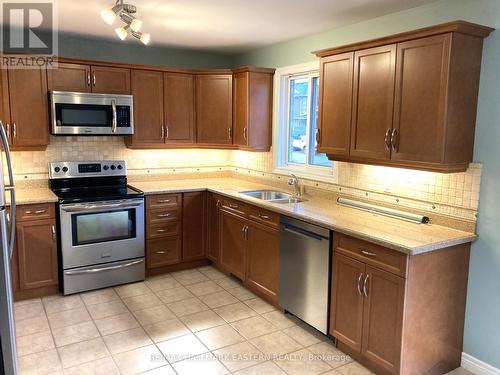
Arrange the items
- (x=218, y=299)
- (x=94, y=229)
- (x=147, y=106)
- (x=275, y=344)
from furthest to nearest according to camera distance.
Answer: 1. (x=147, y=106)
2. (x=94, y=229)
3. (x=218, y=299)
4. (x=275, y=344)

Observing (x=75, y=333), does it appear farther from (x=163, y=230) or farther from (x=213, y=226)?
(x=213, y=226)

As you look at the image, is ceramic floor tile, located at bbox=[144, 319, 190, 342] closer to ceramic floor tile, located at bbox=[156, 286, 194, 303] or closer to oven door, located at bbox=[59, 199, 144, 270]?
ceramic floor tile, located at bbox=[156, 286, 194, 303]

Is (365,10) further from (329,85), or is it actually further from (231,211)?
(231,211)

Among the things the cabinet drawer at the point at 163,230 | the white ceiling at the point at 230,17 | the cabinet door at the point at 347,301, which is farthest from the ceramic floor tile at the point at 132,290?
the white ceiling at the point at 230,17

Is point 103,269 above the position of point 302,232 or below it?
below

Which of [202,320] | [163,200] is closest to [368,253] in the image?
[202,320]

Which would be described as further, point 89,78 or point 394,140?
point 89,78

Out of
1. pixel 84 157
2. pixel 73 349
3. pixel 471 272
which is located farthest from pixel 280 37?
pixel 73 349

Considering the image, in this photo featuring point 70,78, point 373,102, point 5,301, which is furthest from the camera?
point 70,78

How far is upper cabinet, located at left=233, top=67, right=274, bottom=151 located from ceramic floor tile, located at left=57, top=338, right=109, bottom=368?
95.6 inches

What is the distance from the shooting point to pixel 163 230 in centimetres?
431

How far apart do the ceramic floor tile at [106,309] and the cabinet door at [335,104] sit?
2145 mm

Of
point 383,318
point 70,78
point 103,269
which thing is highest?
point 70,78

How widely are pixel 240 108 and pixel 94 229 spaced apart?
1.95 meters
